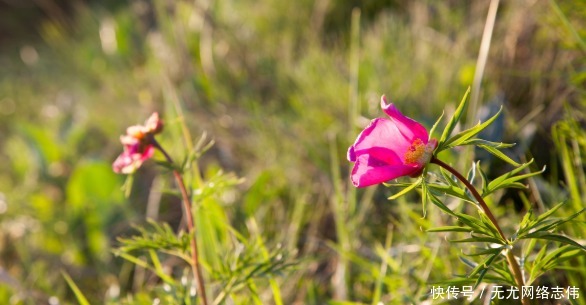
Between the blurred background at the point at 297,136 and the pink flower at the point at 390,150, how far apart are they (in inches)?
8.5

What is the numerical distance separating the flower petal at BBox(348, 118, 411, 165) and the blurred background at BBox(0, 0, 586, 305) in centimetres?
22

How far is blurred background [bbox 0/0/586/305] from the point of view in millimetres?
894

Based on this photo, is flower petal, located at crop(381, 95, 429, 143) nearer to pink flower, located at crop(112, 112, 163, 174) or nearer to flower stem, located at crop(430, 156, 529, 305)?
flower stem, located at crop(430, 156, 529, 305)

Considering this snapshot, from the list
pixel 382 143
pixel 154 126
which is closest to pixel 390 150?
pixel 382 143

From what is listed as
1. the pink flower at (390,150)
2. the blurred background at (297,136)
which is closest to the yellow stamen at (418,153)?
the pink flower at (390,150)

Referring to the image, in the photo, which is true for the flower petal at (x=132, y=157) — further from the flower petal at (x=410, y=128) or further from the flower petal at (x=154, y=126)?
the flower petal at (x=410, y=128)

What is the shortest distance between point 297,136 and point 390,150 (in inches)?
31.0

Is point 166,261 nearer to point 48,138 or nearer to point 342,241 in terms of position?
point 342,241

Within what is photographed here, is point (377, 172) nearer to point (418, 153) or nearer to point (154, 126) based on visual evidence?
point (418, 153)

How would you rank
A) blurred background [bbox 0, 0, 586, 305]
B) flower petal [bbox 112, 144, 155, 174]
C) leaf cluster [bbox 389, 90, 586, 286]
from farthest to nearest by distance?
blurred background [bbox 0, 0, 586, 305] → flower petal [bbox 112, 144, 155, 174] → leaf cluster [bbox 389, 90, 586, 286]

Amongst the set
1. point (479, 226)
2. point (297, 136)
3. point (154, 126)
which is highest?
point (297, 136)

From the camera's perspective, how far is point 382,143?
52 centimetres

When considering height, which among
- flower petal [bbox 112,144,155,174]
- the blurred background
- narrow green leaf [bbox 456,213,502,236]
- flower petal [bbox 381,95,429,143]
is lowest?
narrow green leaf [bbox 456,213,502,236]

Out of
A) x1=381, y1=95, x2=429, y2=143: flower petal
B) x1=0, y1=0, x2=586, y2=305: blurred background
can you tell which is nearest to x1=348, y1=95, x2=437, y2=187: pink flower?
x1=381, y1=95, x2=429, y2=143: flower petal
